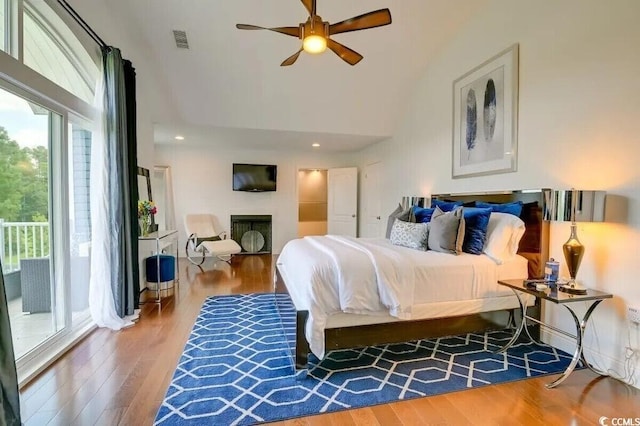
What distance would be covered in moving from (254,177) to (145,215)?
10.1 feet

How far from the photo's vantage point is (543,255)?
9.24 ft

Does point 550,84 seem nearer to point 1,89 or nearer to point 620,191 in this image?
point 620,191

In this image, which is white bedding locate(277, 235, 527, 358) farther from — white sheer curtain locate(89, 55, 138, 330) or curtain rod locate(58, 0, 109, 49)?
curtain rod locate(58, 0, 109, 49)

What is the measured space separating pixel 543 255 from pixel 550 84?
59.3 inches

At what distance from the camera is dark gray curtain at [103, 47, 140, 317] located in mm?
3000

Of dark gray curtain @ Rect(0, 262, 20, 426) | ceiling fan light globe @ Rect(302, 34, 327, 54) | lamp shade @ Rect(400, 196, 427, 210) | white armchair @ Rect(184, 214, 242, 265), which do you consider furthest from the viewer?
white armchair @ Rect(184, 214, 242, 265)

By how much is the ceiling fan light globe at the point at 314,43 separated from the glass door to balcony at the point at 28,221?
2.00m

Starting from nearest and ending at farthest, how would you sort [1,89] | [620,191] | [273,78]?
1. [1,89]
2. [620,191]
3. [273,78]

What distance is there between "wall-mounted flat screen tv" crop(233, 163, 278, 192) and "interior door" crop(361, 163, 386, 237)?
2.01 m

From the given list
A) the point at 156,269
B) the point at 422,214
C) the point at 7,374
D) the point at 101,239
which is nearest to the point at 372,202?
the point at 422,214

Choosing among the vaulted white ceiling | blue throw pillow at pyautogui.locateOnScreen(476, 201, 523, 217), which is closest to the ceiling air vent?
the vaulted white ceiling

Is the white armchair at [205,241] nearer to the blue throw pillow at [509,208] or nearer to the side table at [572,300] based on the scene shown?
the blue throw pillow at [509,208]

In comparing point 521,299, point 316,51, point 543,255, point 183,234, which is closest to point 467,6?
point 316,51

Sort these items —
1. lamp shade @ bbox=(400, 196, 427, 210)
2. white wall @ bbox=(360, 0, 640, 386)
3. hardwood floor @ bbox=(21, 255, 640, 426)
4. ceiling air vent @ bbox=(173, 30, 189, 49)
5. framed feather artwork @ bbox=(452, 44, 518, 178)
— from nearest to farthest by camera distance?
1. hardwood floor @ bbox=(21, 255, 640, 426)
2. white wall @ bbox=(360, 0, 640, 386)
3. framed feather artwork @ bbox=(452, 44, 518, 178)
4. ceiling air vent @ bbox=(173, 30, 189, 49)
5. lamp shade @ bbox=(400, 196, 427, 210)
